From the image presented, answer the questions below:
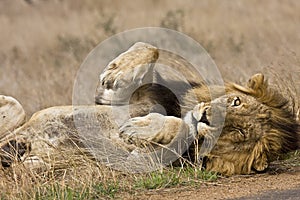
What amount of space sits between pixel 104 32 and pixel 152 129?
29.9 ft

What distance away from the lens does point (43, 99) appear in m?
8.95

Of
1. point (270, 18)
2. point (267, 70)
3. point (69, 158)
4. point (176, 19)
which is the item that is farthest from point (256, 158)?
point (270, 18)

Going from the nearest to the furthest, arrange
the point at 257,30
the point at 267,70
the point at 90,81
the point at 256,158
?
the point at 256,158 → the point at 267,70 → the point at 90,81 → the point at 257,30

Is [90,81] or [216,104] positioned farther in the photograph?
[90,81]

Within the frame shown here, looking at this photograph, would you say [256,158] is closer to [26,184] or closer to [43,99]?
[26,184]

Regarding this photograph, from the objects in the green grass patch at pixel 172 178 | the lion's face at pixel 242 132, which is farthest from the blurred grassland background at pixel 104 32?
the green grass patch at pixel 172 178

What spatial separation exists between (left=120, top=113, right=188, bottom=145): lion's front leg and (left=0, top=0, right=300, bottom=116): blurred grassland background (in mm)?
2995

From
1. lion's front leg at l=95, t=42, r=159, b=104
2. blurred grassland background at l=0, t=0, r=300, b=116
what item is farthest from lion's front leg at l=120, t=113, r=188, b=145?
blurred grassland background at l=0, t=0, r=300, b=116

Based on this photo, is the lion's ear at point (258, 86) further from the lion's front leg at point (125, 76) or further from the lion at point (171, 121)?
the lion's front leg at point (125, 76)

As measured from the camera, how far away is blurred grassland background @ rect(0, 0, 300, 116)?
10305 mm

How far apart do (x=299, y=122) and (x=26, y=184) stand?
1851mm

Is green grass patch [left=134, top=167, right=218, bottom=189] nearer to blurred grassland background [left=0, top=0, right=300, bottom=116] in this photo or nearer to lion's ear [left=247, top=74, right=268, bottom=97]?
lion's ear [left=247, top=74, right=268, bottom=97]

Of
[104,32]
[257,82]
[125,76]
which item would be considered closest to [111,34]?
[104,32]

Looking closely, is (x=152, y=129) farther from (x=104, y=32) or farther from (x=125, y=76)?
(x=104, y=32)
